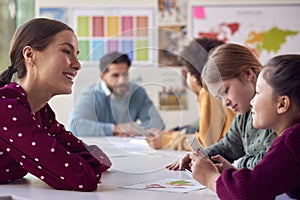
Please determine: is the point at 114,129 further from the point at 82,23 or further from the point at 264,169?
the point at 264,169

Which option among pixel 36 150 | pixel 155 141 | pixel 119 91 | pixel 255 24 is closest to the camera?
pixel 36 150

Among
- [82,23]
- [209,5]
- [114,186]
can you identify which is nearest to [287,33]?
[209,5]

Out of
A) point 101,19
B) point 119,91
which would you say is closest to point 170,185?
point 119,91

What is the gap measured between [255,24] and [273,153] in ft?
11.4

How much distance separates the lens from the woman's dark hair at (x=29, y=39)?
60.1 inches

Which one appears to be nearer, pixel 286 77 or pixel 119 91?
pixel 286 77

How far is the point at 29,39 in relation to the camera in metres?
1.53

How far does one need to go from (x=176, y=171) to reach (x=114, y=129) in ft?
4.87

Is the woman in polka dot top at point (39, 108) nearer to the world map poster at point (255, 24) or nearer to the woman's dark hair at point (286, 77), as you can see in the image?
the woman's dark hair at point (286, 77)

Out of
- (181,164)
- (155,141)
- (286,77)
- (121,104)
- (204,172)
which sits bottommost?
(121,104)

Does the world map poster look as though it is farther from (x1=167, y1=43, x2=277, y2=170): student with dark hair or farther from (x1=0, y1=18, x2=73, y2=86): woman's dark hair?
(x1=0, y1=18, x2=73, y2=86): woman's dark hair

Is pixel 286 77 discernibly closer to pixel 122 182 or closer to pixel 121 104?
pixel 122 182

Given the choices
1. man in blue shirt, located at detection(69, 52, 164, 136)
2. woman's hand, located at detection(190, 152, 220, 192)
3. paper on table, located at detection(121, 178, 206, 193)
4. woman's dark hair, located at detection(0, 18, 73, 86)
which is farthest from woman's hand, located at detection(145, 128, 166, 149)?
woman's hand, located at detection(190, 152, 220, 192)

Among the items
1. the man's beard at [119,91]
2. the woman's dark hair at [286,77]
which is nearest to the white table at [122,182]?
the woman's dark hair at [286,77]
